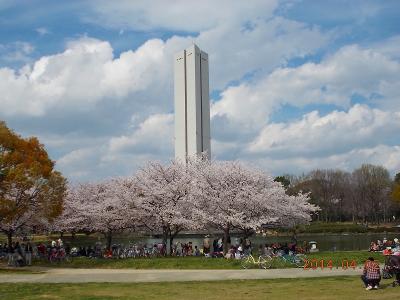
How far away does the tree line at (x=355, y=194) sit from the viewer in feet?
351

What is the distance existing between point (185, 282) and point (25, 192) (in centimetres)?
1549

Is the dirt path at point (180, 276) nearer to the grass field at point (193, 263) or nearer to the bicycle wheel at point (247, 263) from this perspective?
the bicycle wheel at point (247, 263)

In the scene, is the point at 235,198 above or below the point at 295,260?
above

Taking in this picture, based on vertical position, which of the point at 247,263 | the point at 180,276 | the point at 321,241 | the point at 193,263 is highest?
the point at 247,263

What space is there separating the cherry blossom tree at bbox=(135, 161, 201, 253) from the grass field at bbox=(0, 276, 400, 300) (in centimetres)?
1668

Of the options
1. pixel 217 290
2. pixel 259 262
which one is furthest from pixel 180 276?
pixel 217 290

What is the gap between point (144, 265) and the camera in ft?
104

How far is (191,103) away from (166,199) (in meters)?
66.5

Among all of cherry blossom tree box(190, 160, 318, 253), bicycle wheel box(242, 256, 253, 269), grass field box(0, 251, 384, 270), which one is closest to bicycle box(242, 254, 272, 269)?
bicycle wheel box(242, 256, 253, 269)

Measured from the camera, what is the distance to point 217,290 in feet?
63.2

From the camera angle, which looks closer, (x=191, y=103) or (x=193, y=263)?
(x=193, y=263)

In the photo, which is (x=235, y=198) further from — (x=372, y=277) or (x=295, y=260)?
(x=372, y=277)

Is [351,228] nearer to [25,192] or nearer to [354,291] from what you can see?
[25,192]

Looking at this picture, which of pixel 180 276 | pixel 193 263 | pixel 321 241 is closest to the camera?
pixel 180 276
